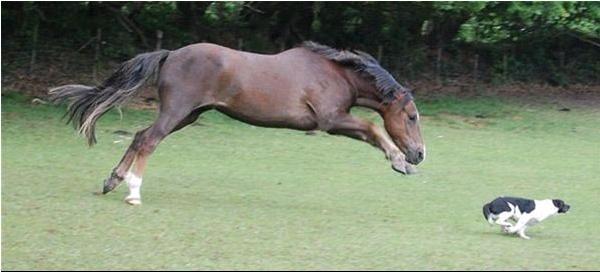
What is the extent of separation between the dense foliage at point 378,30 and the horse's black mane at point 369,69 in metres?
7.07

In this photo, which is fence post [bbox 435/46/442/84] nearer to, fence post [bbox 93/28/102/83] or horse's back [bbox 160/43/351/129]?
fence post [bbox 93/28/102/83]

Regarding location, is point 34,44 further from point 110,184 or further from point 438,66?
point 110,184

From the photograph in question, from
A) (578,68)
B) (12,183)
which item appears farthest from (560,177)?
(578,68)

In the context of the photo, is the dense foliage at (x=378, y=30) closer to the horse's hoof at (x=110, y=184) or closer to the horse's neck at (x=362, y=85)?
the horse's neck at (x=362, y=85)

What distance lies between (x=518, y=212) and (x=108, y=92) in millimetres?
4252

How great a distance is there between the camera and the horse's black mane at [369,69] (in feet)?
34.6

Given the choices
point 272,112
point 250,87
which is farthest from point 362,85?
point 250,87

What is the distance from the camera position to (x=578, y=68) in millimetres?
24094

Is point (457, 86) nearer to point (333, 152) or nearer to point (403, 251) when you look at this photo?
point (333, 152)

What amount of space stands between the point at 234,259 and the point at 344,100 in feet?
11.2

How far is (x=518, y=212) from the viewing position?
8.84 m

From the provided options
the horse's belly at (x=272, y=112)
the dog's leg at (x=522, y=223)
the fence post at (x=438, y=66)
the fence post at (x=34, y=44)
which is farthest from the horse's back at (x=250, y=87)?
the fence post at (x=438, y=66)

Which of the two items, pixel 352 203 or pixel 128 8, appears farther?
pixel 128 8

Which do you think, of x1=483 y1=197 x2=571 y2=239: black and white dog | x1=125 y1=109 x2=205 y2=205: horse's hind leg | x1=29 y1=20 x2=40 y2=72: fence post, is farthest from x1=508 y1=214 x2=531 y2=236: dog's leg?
x1=29 y1=20 x2=40 y2=72: fence post
